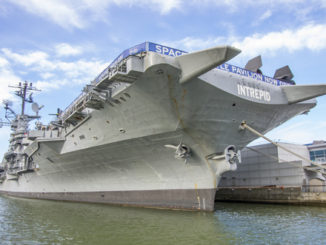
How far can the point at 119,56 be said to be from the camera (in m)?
9.50

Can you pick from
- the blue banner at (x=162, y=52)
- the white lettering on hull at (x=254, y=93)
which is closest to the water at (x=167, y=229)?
the white lettering on hull at (x=254, y=93)

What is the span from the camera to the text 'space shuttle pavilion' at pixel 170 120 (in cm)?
838

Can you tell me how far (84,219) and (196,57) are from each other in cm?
705

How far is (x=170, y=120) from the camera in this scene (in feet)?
31.9

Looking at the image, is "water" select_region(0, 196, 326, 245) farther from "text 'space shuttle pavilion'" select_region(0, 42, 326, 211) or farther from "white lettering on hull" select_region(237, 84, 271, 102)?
"white lettering on hull" select_region(237, 84, 271, 102)

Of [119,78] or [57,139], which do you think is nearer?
[119,78]

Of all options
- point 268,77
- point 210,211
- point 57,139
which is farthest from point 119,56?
point 57,139

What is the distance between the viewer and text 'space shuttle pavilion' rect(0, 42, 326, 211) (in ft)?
27.5

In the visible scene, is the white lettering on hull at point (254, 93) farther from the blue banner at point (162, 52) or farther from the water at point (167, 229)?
the water at point (167, 229)

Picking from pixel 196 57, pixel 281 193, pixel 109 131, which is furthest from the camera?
pixel 281 193

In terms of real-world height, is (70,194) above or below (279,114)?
below

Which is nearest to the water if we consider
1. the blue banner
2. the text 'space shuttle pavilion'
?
the text 'space shuttle pavilion'

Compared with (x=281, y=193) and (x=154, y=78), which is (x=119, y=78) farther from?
(x=281, y=193)

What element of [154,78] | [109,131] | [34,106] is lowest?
[109,131]
